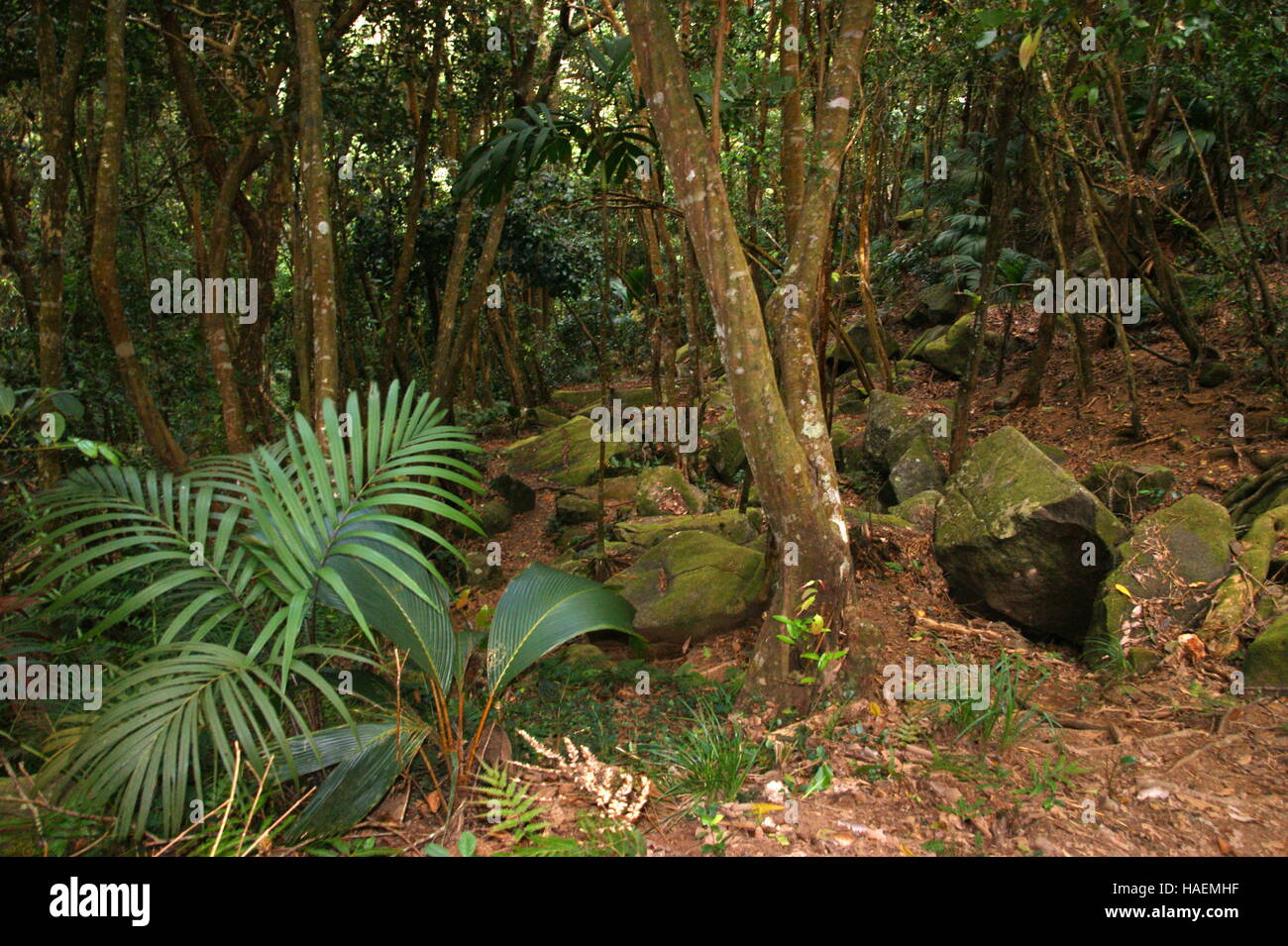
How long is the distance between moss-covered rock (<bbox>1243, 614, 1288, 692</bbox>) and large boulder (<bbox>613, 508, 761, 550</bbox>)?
117 inches

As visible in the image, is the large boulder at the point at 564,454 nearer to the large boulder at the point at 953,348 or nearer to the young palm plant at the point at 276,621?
the large boulder at the point at 953,348

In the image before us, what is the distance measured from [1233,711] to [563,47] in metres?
6.38

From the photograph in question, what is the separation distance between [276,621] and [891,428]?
20.3 ft

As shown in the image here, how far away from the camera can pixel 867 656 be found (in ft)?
12.4

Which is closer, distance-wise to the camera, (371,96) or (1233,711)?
(1233,711)

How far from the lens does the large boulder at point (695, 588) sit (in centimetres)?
498

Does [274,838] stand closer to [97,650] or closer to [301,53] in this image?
[97,650]

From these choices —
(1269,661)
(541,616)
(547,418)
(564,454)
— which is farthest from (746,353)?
(547,418)

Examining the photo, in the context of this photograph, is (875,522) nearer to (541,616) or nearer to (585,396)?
(541,616)

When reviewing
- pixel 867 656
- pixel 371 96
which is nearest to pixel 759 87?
pixel 867 656

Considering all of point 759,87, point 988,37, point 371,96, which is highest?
point 371,96

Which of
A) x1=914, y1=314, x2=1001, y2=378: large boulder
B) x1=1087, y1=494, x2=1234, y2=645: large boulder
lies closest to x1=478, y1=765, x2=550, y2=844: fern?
x1=1087, y1=494, x2=1234, y2=645: large boulder

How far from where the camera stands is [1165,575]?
4270 millimetres

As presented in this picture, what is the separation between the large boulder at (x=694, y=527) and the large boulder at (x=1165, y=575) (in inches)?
92.4
